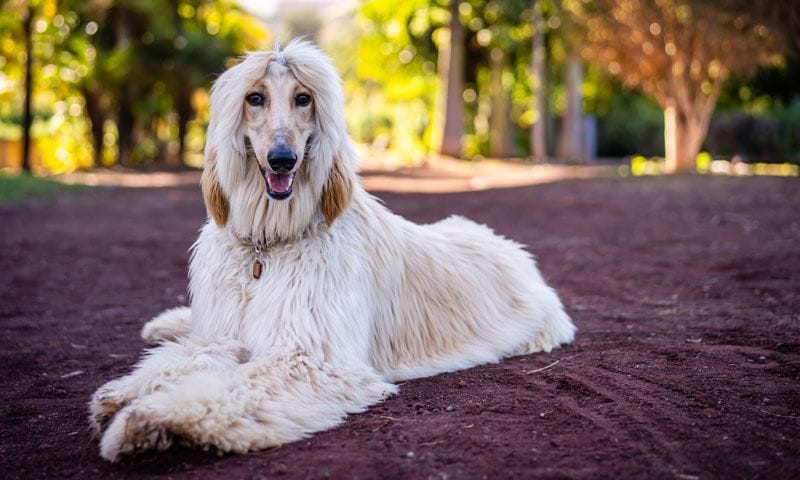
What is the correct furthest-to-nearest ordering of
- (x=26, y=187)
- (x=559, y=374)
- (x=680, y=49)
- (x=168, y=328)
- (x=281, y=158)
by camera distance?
(x=26, y=187), (x=680, y=49), (x=168, y=328), (x=559, y=374), (x=281, y=158)

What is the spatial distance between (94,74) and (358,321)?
21.9 m

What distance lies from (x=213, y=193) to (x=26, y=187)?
46.3 ft

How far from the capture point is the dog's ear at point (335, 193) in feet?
13.0

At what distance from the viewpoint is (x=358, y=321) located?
394 cm

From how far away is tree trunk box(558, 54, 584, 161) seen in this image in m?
24.6

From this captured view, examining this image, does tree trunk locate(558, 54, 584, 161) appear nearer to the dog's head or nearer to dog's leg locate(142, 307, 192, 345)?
dog's leg locate(142, 307, 192, 345)

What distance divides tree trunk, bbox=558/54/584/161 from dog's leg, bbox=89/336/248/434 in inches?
847

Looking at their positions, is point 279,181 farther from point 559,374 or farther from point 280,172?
point 559,374

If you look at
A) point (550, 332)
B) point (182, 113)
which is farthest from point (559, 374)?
point (182, 113)

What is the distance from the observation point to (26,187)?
1644cm

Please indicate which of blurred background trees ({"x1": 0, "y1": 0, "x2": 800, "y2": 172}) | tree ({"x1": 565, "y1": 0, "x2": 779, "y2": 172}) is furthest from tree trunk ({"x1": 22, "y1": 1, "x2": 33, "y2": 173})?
tree ({"x1": 565, "y1": 0, "x2": 779, "y2": 172})

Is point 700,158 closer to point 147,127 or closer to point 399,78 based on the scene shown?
point 399,78

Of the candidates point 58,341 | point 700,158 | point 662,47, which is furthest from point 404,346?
point 700,158

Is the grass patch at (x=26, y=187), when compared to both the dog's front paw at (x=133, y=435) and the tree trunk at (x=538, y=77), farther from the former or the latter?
the tree trunk at (x=538, y=77)
